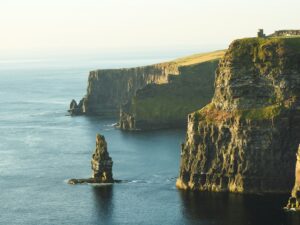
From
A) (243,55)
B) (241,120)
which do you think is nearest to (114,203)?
(241,120)

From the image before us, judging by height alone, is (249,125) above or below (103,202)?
above

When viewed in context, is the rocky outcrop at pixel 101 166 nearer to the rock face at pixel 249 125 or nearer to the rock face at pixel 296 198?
the rock face at pixel 249 125

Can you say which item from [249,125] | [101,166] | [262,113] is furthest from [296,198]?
[101,166]

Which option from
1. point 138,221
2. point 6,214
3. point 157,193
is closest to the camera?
point 138,221

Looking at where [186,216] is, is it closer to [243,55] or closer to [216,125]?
[216,125]

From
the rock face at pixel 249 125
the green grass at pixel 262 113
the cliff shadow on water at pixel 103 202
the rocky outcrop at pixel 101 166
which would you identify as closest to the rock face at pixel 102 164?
the rocky outcrop at pixel 101 166

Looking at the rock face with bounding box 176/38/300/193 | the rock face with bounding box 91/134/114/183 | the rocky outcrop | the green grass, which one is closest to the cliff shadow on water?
the rocky outcrop

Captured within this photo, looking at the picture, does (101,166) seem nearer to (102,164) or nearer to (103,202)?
(102,164)
